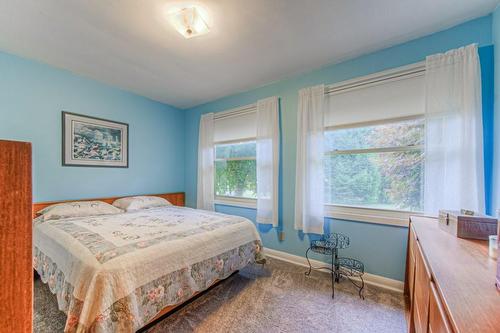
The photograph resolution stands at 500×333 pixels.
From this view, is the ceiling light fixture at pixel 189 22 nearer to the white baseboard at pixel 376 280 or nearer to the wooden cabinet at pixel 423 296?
the wooden cabinet at pixel 423 296

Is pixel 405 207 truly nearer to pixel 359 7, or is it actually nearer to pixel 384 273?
pixel 384 273

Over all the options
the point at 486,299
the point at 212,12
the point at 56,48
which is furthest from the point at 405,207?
the point at 56,48

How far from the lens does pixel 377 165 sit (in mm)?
2322

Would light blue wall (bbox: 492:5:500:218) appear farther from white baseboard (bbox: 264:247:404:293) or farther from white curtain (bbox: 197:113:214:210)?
white curtain (bbox: 197:113:214:210)

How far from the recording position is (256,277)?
2393mm

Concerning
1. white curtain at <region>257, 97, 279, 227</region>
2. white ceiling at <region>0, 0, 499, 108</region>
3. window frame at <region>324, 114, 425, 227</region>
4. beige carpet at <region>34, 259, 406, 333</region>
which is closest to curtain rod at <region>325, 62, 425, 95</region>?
white ceiling at <region>0, 0, 499, 108</region>

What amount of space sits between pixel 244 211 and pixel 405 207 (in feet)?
6.86

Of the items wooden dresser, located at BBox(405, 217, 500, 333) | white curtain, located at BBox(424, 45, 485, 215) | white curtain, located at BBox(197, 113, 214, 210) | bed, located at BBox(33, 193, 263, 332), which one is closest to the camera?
wooden dresser, located at BBox(405, 217, 500, 333)

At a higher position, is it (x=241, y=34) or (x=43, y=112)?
(x=241, y=34)

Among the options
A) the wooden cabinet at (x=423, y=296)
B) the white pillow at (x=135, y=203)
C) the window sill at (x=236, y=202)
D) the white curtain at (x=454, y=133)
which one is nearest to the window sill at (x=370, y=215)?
the white curtain at (x=454, y=133)

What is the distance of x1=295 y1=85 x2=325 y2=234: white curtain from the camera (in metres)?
2.52

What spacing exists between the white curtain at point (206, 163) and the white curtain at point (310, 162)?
163 cm

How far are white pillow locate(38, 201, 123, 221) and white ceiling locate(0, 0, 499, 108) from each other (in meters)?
1.72

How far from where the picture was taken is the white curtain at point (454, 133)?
1727 millimetres
